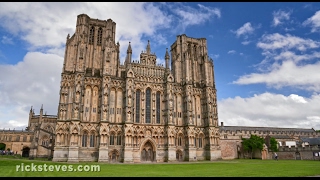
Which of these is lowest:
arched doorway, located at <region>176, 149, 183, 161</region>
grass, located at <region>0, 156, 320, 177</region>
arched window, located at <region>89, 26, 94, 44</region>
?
arched doorway, located at <region>176, 149, 183, 161</region>

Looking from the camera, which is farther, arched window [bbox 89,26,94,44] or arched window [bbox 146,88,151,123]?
arched window [bbox 89,26,94,44]

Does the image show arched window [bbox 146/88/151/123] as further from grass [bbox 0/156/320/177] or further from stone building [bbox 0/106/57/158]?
stone building [bbox 0/106/57/158]

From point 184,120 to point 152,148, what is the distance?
10.9m

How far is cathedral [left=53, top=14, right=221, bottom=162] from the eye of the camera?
50.6 metres

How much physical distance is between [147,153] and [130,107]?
11.6 m

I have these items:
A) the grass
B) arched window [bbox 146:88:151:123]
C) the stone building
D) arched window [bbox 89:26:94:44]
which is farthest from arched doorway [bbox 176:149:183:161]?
the stone building

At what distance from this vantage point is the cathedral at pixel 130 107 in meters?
50.7

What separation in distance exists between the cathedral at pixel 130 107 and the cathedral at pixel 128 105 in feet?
0.55

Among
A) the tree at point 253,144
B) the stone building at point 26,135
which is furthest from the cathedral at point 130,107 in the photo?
the stone building at point 26,135

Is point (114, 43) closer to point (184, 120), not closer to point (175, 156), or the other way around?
point (184, 120)

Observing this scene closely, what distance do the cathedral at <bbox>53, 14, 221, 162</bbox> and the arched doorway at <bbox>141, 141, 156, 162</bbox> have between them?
22cm

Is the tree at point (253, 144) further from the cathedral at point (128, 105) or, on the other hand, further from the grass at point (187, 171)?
the grass at point (187, 171)

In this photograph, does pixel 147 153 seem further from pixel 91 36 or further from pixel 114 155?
pixel 91 36

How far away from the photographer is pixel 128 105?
175 ft
